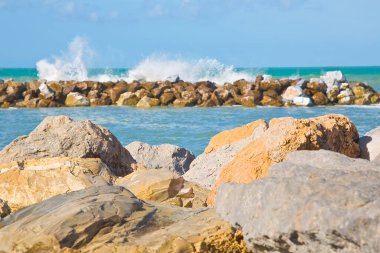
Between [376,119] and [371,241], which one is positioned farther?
[376,119]

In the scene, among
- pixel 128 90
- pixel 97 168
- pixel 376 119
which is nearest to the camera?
pixel 97 168

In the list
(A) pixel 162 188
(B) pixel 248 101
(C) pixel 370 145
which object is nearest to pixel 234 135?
(C) pixel 370 145

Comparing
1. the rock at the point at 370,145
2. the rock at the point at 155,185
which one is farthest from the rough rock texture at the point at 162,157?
the rock at the point at 370,145

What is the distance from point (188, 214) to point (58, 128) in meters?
3.29

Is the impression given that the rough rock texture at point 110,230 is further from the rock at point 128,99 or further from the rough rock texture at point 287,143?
the rock at point 128,99

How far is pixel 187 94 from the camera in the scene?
2827 cm

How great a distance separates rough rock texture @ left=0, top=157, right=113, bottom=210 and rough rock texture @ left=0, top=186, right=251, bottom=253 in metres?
1.36

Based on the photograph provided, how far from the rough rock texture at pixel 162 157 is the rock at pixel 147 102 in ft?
61.4

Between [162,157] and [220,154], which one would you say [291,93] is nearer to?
[162,157]

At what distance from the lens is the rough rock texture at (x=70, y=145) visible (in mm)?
6621

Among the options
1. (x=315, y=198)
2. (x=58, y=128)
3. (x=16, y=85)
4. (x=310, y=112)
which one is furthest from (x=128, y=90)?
(x=315, y=198)

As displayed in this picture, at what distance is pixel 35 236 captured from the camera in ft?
11.6

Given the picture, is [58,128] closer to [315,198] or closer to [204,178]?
[204,178]

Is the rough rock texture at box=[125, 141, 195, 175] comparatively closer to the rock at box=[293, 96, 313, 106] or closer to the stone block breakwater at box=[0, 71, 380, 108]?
the stone block breakwater at box=[0, 71, 380, 108]
